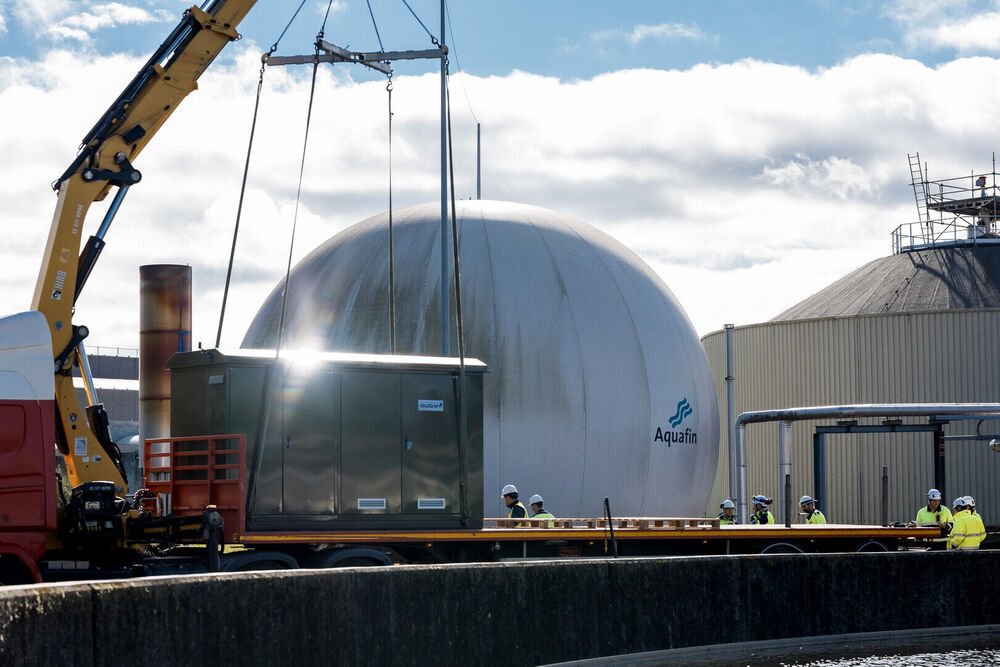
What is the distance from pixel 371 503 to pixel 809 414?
16757 millimetres

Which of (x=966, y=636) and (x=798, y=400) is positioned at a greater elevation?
(x=798, y=400)

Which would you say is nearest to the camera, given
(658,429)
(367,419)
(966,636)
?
(966,636)

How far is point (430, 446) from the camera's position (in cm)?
1371

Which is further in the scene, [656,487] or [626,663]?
[656,487]

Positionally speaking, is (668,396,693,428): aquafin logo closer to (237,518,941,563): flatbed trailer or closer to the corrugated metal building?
(237,518,941,563): flatbed trailer

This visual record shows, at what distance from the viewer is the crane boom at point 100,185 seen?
526 inches

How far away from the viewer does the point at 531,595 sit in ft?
30.0

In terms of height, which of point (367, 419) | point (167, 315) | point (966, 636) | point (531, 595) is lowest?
point (966, 636)

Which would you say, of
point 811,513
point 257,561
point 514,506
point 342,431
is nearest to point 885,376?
point 811,513

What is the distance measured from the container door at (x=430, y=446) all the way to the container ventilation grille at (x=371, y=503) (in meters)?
0.27

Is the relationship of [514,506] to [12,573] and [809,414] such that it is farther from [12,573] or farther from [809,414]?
[809,414]

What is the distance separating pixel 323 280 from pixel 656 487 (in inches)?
268

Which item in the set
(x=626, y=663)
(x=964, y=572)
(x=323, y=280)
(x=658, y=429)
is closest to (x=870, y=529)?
(x=964, y=572)

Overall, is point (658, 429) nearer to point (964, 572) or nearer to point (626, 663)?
point (964, 572)
